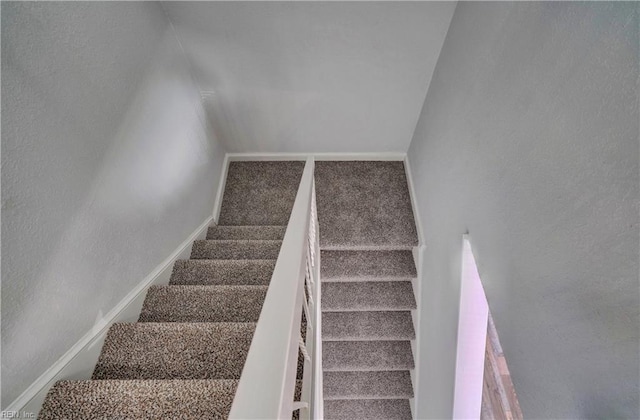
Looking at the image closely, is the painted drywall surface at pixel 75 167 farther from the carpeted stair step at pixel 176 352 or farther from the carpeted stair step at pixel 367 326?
the carpeted stair step at pixel 367 326

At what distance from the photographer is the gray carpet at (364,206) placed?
2920 millimetres

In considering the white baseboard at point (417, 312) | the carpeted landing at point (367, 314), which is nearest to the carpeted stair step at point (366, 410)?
the carpeted landing at point (367, 314)

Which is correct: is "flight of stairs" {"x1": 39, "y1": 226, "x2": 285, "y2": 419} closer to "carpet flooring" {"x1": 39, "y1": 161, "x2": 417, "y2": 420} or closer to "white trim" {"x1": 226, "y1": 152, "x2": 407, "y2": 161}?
"carpet flooring" {"x1": 39, "y1": 161, "x2": 417, "y2": 420}

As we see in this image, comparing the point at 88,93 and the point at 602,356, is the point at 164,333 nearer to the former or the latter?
the point at 88,93

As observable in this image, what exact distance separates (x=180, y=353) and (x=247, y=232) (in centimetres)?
153

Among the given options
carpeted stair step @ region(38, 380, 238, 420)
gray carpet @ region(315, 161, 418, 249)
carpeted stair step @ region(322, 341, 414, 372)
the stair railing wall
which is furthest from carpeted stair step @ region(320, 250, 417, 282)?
the stair railing wall

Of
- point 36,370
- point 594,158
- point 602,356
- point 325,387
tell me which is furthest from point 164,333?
point 325,387

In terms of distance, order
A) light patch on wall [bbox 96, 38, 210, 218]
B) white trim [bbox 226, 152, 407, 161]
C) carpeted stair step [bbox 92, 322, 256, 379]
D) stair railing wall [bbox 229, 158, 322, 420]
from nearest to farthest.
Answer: stair railing wall [bbox 229, 158, 322, 420] → carpeted stair step [bbox 92, 322, 256, 379] → light patch on wall [bbox 96, 38, 210, 218] → white trim [bbox 226, 152, 407, 161]

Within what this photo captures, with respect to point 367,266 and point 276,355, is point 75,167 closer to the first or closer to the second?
point 276,355

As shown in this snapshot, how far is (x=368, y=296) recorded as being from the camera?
284 centimetres

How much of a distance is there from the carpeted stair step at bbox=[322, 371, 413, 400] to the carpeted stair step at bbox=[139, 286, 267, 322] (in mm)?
1638

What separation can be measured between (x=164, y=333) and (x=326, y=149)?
252 centimetres

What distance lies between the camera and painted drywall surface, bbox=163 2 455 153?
1.95 meters

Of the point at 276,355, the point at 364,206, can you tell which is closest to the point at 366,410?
the point at 364,206
